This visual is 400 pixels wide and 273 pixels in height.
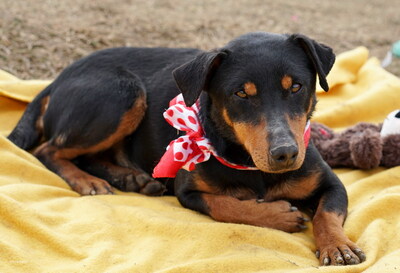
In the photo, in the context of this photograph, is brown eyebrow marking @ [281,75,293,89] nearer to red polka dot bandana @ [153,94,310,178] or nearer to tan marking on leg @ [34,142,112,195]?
red polka dot bandana @ [153,94,310,178]

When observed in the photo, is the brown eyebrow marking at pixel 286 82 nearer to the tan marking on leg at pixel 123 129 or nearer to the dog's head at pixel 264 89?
the dog's head at pixel 264 89

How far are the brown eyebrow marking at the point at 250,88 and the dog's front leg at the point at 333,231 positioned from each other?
89 cm

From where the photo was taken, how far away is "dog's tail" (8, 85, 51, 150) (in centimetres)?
491

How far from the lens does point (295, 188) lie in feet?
12.3

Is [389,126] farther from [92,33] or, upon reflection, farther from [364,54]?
[92,33]

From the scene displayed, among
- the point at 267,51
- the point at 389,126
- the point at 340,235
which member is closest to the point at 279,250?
the point at 340,235

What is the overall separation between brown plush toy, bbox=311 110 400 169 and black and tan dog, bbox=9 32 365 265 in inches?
30.8

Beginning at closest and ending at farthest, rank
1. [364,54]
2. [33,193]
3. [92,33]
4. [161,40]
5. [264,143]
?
[264,143] < [33,193] < [364,54] < [92,33] < [161,40]

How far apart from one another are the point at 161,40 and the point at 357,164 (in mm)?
4413

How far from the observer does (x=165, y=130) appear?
445 centimetres

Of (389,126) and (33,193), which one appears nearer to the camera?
(33,193)

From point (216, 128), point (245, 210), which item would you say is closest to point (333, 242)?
point (245, 210)

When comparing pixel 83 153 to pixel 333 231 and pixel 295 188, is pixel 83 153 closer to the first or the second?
pixel 295 188

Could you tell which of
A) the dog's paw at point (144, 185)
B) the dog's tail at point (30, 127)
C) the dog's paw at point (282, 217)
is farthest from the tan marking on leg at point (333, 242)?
the dog's tail at point (30, 127)
